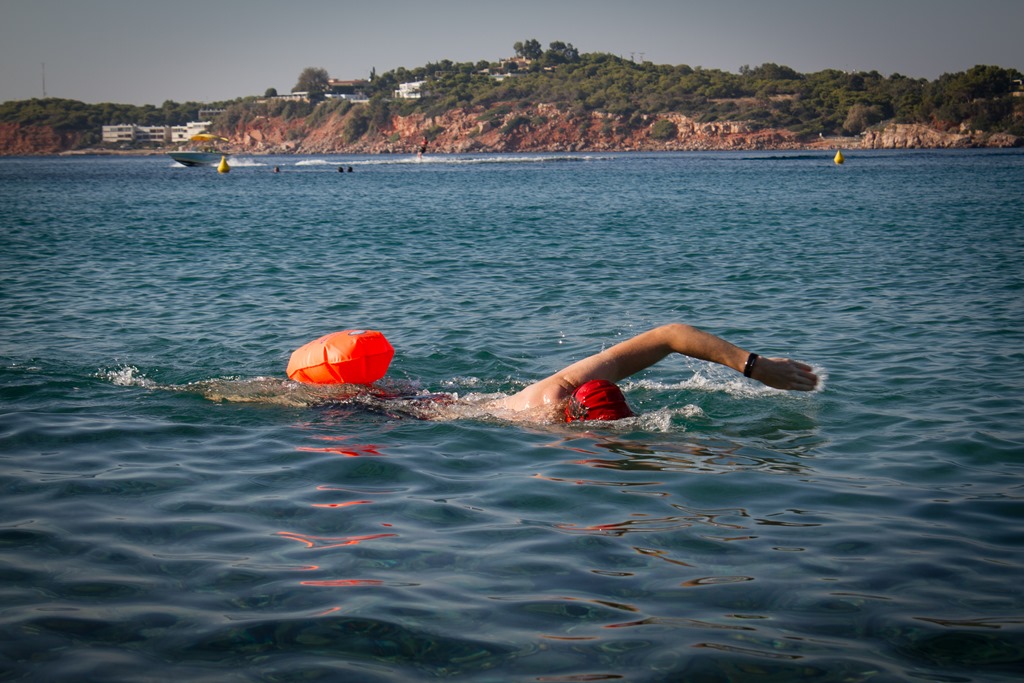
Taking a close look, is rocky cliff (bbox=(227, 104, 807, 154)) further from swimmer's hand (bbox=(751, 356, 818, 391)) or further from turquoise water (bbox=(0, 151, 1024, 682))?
swimmer's hand (bbox=(751, 356, 818, 391))

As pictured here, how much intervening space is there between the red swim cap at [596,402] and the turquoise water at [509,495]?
0.55ft

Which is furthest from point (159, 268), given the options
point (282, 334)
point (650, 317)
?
point (650, 317)

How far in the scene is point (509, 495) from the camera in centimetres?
573

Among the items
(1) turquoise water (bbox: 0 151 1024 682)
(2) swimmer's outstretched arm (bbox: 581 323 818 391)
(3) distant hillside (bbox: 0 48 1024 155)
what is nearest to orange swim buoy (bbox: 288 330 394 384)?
(1) turquoise water (bbox: 0 151 1024 682)

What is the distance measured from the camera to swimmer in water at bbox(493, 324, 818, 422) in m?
6.37

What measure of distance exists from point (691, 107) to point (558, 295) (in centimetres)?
17543

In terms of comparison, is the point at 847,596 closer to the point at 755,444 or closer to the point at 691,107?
the point at 755,444

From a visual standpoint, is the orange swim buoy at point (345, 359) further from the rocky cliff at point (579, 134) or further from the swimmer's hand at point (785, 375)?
the rocky cliff at point (579, 134)

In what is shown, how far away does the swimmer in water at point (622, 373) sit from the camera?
6.37m

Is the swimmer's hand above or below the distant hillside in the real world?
below

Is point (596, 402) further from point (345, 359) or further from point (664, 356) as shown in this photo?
point (345, 359)

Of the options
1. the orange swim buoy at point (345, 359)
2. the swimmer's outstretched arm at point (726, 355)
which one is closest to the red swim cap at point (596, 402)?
the swimmer's outstretched arm at point (726, 355)

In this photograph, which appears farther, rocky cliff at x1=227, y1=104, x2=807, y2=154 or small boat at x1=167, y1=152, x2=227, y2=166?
rocky cliff at x1=227, y1=104, x2=807, y2=154

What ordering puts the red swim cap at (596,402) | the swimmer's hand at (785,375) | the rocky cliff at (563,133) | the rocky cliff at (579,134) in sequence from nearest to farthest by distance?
the swimmer's hand at (785,375), the red swim cap at (596,402), the rocky cliff at (579,134), the rocky cliff at (563,133)
